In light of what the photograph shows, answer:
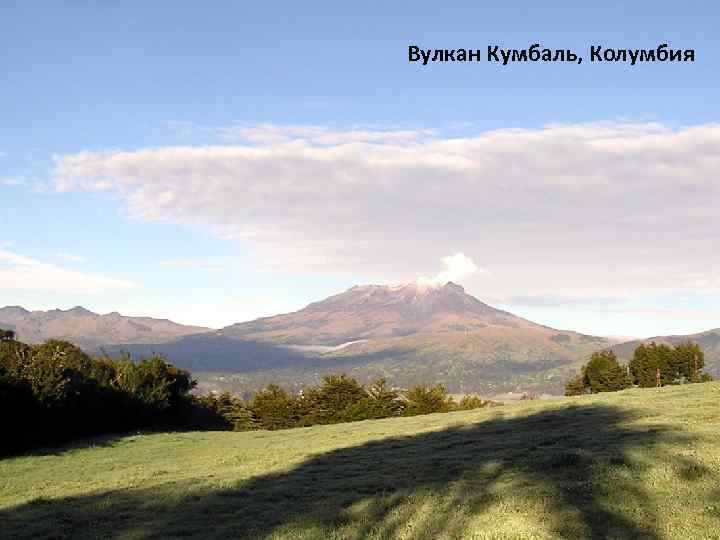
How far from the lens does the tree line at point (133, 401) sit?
166ft

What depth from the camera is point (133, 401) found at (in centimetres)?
7206

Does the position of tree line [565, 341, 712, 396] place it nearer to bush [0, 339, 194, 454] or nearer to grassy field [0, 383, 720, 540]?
grassy field [0, 383, 720, 540]

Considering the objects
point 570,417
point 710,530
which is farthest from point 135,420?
point 710,530

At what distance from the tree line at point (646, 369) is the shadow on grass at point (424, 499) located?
7550 cm

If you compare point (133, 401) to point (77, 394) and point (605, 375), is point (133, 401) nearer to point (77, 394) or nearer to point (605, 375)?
point (77, 394)

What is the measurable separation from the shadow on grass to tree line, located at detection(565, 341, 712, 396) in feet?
248

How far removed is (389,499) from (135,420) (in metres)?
59.7

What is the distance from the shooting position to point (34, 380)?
51.3 m

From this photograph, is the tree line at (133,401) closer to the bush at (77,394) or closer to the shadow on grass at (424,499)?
the bush at (77,394)

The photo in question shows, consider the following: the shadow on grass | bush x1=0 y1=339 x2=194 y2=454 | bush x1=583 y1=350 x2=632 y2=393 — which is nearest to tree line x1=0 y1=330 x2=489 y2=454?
bush x1=0 y1=339 x2=194 y2=454

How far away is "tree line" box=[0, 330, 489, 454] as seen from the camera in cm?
5053

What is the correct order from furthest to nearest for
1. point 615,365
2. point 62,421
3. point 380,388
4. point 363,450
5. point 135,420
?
point 615,365
point 380,388
point 135,420
point 62,421
point 363,450

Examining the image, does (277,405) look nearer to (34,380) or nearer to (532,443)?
(34,380)

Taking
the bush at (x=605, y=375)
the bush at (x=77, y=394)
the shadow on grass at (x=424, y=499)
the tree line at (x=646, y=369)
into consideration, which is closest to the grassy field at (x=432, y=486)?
the shadow on grass at (x=424, y=499)
